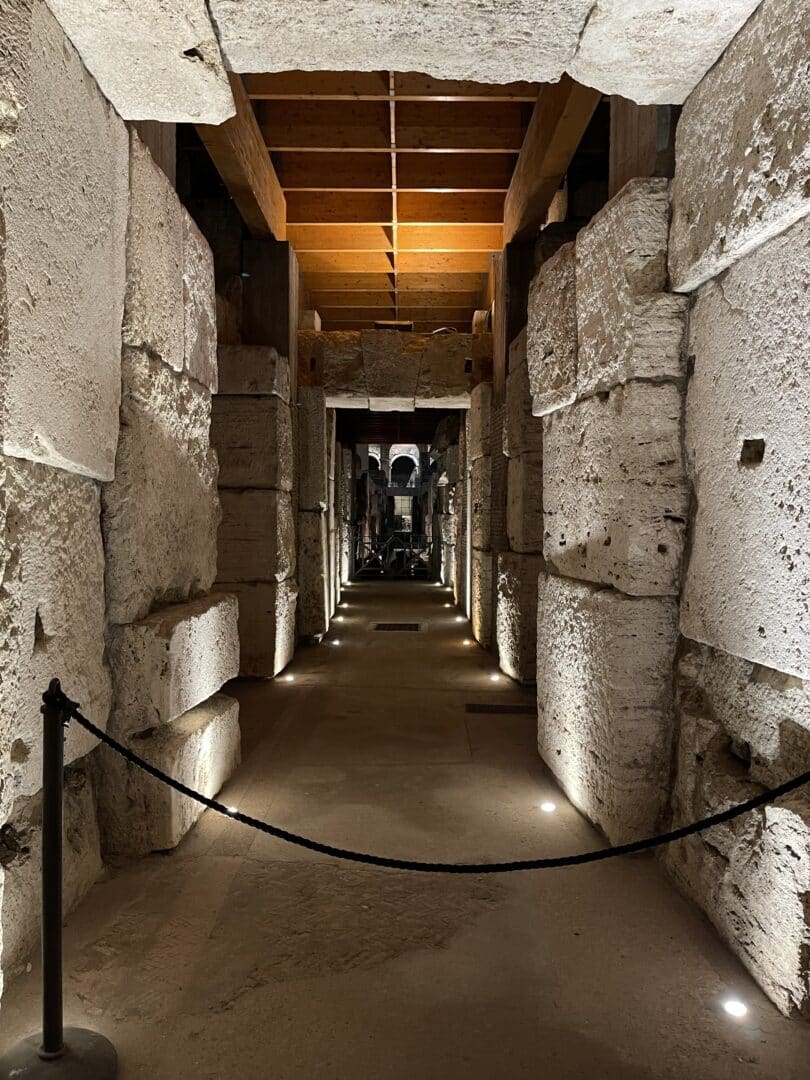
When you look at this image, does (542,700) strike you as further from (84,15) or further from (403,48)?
(84,15)

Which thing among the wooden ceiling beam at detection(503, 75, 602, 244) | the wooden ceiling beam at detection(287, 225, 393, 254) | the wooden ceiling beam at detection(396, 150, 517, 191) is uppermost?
the wooden ceiling beam at detection(396, 150, 517, 191)

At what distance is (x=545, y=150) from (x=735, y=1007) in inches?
206

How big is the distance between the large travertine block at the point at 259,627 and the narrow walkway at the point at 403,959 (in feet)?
8.00

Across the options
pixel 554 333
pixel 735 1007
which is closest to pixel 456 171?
pixel 554 333

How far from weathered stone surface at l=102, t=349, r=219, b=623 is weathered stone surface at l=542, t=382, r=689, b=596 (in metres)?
1.90

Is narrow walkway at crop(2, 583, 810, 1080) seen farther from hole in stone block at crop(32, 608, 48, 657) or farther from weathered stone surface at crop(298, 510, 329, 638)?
weathered stone surface at crop(298, 510, 329, 638)

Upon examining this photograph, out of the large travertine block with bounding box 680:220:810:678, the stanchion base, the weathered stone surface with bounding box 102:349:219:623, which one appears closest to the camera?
the stanchion base

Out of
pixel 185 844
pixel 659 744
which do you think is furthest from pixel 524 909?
pixel 185 844

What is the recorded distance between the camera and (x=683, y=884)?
2.43 metres

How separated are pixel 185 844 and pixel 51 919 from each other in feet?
3.87

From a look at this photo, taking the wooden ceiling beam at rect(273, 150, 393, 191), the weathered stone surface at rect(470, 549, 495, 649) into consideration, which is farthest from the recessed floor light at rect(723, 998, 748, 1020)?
the wooden ceiling beam at rect(273, 150, 393, 191)

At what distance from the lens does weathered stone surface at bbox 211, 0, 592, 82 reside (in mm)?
1954

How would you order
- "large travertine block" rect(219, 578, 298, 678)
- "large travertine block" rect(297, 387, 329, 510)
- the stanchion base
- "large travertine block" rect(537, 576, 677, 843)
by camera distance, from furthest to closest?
"large travertine block" rect(297, 387, 329, 510)
"large travertine block" rect(219, 578, 298, 678)
"large travertine block" rect(537, 576, 677, 843)
the stanchion base

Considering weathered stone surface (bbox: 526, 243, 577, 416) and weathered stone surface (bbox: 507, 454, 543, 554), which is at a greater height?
weathered stone surface (bbox: 526, 243, 577, 416)
